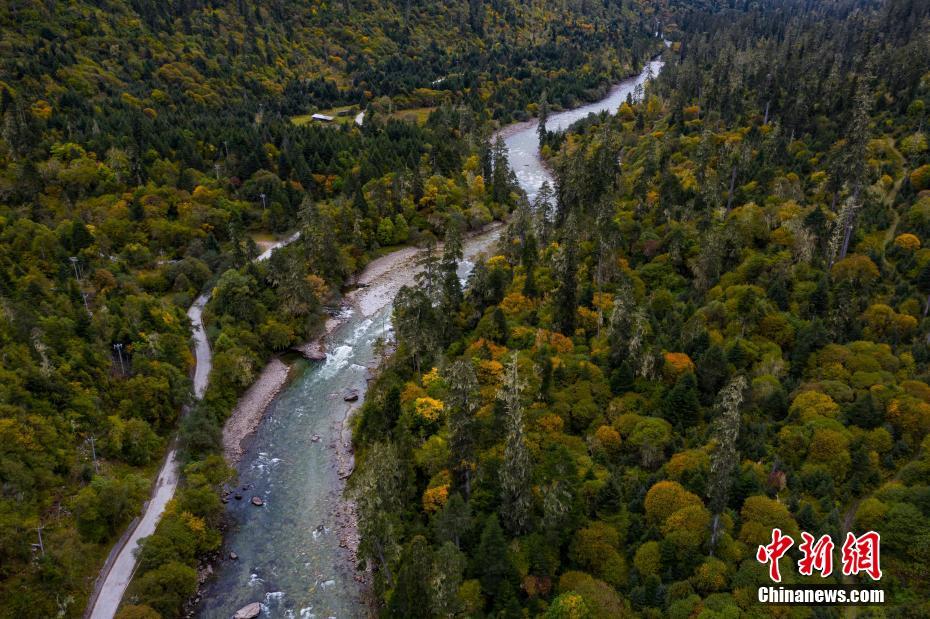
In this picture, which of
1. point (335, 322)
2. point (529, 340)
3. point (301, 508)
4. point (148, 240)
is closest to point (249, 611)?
point (301, 508)

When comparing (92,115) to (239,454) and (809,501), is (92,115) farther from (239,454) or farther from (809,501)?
(809,501)

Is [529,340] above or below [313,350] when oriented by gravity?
above

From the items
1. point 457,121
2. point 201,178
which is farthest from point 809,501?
point 457,121

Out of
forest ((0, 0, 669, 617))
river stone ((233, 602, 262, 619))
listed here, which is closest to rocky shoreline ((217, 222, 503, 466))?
forest ((0, 0, 669, 617))

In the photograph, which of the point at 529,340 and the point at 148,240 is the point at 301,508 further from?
the point at 148,240

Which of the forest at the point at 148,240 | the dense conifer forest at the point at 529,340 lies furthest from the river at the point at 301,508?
the forest at the point at 148,240

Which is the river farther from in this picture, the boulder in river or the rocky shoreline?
the rocky shoreline
